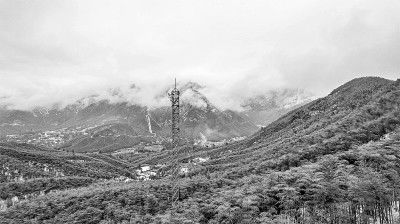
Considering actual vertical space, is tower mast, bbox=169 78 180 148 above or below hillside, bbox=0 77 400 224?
above

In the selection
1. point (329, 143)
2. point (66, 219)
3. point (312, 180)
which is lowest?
point (66, 219)

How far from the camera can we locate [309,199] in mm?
83000

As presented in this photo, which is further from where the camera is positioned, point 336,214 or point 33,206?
point 33,206

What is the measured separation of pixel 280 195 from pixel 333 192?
45.6 feet

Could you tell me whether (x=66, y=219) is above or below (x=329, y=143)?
below

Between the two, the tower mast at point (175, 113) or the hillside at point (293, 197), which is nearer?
the hillside at point (293, 197)

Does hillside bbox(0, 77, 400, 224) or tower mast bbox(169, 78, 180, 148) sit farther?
tower mast bbox(169, 78, 180, 148)

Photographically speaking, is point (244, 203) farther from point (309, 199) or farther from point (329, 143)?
point (329, 143)

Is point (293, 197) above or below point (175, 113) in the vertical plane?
below

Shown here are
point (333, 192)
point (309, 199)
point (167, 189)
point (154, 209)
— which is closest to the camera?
point (333, 192)

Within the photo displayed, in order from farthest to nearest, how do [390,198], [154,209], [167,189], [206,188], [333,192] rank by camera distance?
[167,189]
[206,188]
[154,209]
[333,192]
[390,198]

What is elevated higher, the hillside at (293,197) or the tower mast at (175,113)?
the tower mast at (175,113)

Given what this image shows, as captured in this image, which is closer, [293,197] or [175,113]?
[175,113]

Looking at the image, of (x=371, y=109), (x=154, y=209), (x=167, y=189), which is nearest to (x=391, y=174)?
(x=154, y=209)
